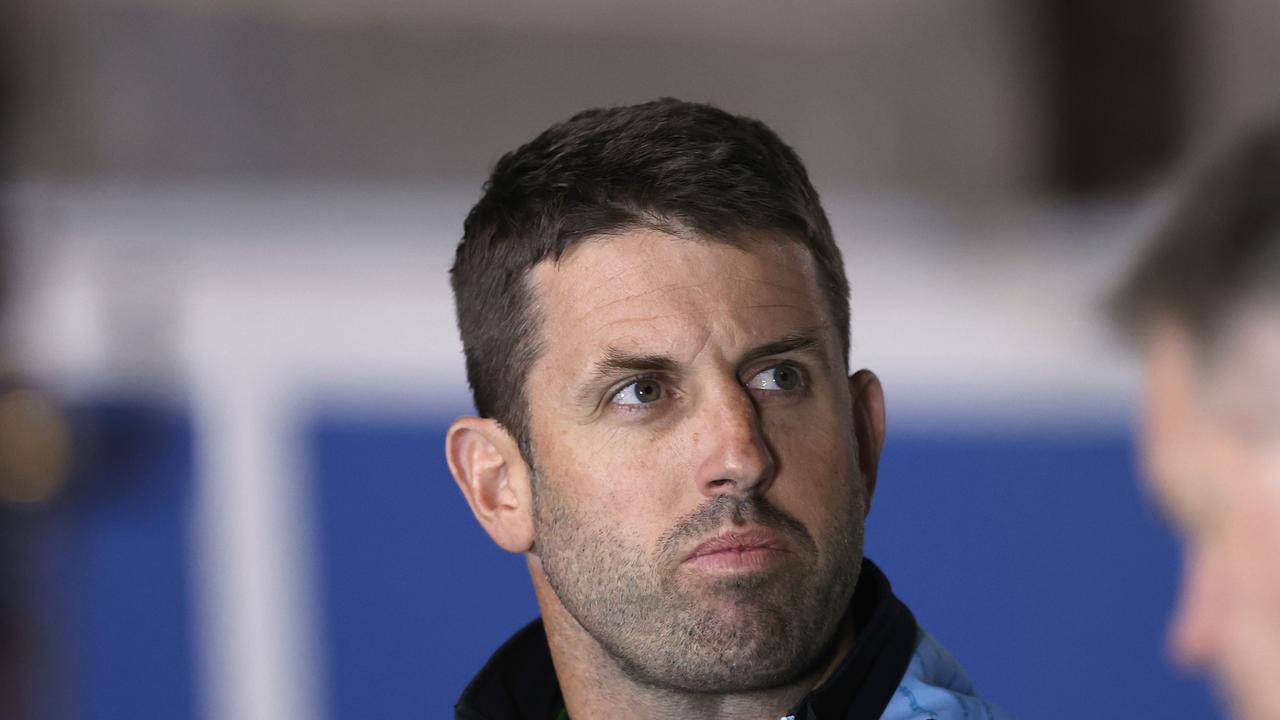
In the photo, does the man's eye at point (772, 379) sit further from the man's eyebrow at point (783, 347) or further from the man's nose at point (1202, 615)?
the man's nose at point (1202, 615)

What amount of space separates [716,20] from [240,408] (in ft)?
6.23

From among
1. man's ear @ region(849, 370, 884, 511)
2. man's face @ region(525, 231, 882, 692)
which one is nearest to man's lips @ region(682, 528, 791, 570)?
Answer: man's face @ region(525, 231, 882, 692)

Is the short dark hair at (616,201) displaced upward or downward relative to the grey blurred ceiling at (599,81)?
downward

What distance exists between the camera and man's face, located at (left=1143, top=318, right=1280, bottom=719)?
108 centimetres

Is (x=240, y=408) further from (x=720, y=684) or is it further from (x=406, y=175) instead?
(x=720, y=684)

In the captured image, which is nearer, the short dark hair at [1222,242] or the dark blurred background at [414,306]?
the short dark hair at [1222,242]

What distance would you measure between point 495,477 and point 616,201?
35 centimetres

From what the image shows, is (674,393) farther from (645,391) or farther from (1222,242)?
(1222,242)

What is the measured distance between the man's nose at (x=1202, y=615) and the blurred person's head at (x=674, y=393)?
0.40 metres

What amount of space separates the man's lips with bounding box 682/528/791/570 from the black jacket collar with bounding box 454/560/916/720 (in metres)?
0.13

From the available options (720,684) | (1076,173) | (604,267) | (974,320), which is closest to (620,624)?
(720,684)

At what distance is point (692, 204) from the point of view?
5.63 feet

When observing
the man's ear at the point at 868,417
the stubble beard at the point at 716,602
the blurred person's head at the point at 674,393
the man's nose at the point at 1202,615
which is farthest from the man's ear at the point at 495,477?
the man's nose at the point at 1202,615

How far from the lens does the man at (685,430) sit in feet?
5.36
